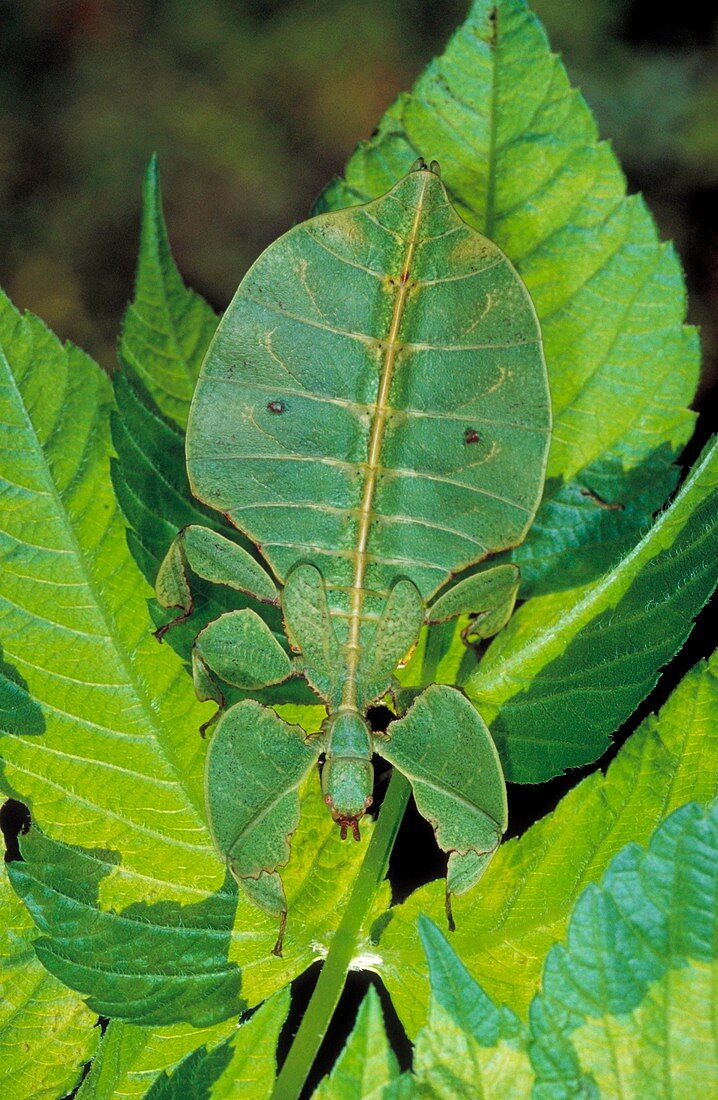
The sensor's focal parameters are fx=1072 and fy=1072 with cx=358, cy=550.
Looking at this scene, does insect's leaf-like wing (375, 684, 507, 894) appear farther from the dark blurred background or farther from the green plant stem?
the dark blurred background

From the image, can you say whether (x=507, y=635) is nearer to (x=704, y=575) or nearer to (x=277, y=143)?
(x=704, y=575)

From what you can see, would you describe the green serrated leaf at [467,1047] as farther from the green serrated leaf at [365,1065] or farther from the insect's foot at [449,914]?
the insect's foot at [449,914]

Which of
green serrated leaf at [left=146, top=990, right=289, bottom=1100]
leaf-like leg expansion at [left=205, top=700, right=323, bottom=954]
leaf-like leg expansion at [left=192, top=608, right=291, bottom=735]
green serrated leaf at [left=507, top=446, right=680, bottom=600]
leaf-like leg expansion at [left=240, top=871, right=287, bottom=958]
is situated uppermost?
green serrated leaf at [left=507, top=446, right=680, bottom=600]

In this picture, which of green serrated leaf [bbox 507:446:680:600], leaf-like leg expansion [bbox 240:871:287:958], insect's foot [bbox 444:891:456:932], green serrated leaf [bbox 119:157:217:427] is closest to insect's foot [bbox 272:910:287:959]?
leaf-like leg expansion [bbox 240:871:287:958]

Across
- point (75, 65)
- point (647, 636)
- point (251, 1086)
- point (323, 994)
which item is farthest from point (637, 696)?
point (75, 65)

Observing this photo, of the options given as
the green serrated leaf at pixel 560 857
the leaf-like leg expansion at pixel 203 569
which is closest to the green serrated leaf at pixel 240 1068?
the green serrated leaf at pixel 560 857

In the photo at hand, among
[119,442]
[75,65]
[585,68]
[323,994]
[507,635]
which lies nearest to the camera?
[323,994]

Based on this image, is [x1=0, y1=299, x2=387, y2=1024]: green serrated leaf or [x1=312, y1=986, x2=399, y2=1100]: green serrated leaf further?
[x1=0, y1=299, x2=387, y2=1024]: green serrated leaf
